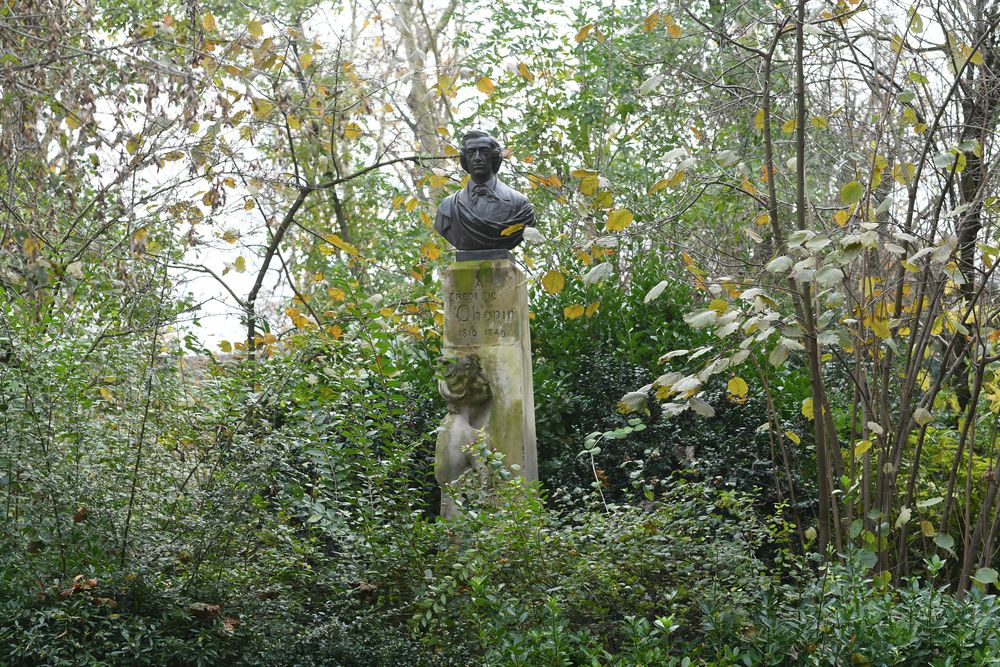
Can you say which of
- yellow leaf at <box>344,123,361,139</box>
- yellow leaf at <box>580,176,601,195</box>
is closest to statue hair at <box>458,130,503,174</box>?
yellow leaf at <box>344,123,361,139</box>

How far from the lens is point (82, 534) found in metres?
5.19

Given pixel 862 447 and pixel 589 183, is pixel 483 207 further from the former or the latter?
pixel 862 447

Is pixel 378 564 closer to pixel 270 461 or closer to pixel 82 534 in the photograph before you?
pixel 270 461

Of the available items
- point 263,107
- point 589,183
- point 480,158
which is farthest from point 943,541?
A: point 263,107

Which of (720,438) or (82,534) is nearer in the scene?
(82,534)

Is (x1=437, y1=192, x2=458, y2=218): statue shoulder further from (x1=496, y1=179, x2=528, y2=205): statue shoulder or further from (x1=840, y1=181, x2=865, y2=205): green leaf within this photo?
(x1=840, y1=181, x2=865, y2=205): green leaf

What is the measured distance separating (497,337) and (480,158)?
119cm

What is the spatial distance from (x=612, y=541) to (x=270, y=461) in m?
1.56

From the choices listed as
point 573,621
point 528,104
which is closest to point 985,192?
point 573,621

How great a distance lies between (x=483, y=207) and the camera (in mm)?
7770

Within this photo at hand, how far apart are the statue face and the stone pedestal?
1.89 ft

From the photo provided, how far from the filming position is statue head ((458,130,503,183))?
25.7 ft

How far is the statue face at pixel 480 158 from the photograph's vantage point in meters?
7.84

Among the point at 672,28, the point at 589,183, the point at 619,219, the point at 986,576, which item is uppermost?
the point at 672,28
